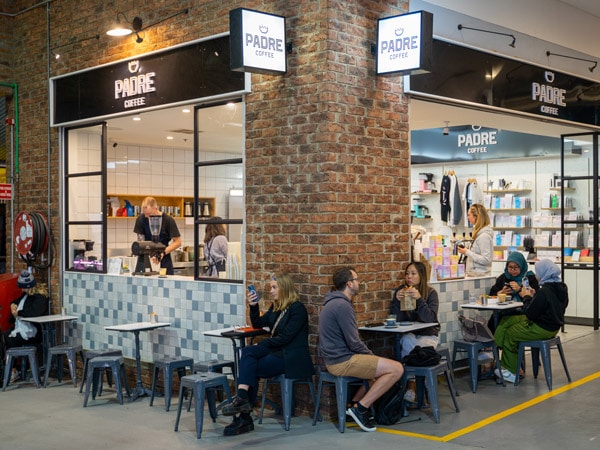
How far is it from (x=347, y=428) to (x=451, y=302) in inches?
97.8

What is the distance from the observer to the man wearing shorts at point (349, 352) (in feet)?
21.0

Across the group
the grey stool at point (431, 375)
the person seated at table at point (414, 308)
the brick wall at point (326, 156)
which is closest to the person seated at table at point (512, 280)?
the person seated at table at point (414, 308)

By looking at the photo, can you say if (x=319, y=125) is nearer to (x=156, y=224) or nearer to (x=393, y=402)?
(x=393, y=402)

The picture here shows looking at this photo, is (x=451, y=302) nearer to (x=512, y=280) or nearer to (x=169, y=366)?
(x=512, y=280)

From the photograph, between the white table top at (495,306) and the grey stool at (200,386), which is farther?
the white table top at (495,306)

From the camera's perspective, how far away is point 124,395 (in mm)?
8195

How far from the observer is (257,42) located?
672 centimetres

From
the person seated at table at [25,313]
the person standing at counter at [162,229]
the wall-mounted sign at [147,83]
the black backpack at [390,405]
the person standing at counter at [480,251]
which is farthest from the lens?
the person standing at counter at [162,229]

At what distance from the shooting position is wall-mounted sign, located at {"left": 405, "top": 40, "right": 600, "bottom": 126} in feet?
26.0

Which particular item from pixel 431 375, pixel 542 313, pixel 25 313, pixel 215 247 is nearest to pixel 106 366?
pixel 215 247

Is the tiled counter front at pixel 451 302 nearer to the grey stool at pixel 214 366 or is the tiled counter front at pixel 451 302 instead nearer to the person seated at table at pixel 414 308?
the person seated at table at pixel 414 308

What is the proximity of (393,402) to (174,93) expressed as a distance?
3940 mm

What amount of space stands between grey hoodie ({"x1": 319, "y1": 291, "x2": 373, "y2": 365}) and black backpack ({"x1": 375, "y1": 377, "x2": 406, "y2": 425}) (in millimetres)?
507

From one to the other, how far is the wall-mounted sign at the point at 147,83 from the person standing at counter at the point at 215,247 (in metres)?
1.36
